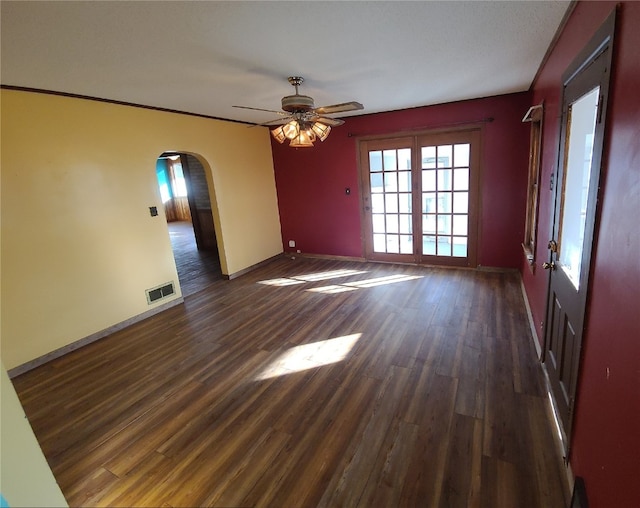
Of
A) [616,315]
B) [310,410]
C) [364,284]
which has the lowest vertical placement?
[310,410]

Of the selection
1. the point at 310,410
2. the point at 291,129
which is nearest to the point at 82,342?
the point at 310,410

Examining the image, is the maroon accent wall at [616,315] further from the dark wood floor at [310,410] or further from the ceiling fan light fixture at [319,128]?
the ceiling fan light fixture at [319,128]

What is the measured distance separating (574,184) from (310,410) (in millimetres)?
2283

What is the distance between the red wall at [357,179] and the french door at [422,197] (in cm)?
15

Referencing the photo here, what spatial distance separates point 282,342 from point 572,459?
228cm

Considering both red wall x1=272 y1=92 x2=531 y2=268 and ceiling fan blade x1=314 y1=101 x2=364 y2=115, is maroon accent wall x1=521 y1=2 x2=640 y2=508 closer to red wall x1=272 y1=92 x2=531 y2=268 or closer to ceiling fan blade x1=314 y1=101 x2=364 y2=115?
ceiling fan blade x1=314 y1=101 x2=364 y2=115

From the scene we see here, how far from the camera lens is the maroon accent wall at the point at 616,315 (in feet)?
3.21

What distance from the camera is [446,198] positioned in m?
4.73

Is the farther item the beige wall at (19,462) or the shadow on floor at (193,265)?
the shadow on floor at (193,265)

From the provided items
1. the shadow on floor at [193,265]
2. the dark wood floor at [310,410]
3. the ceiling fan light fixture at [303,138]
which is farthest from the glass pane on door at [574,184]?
the shadow on floor at [193,265]

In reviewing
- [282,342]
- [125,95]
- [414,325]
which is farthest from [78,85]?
[414,325]

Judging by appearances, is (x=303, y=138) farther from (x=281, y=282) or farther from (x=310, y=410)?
(x=281, y=282)

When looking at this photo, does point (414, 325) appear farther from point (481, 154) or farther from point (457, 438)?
point (481, 154)

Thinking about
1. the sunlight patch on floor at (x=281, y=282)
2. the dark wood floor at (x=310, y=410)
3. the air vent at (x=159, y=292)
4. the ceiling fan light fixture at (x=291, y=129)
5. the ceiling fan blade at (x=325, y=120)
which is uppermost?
the ceiling fan blade at (x=325, y=120)
